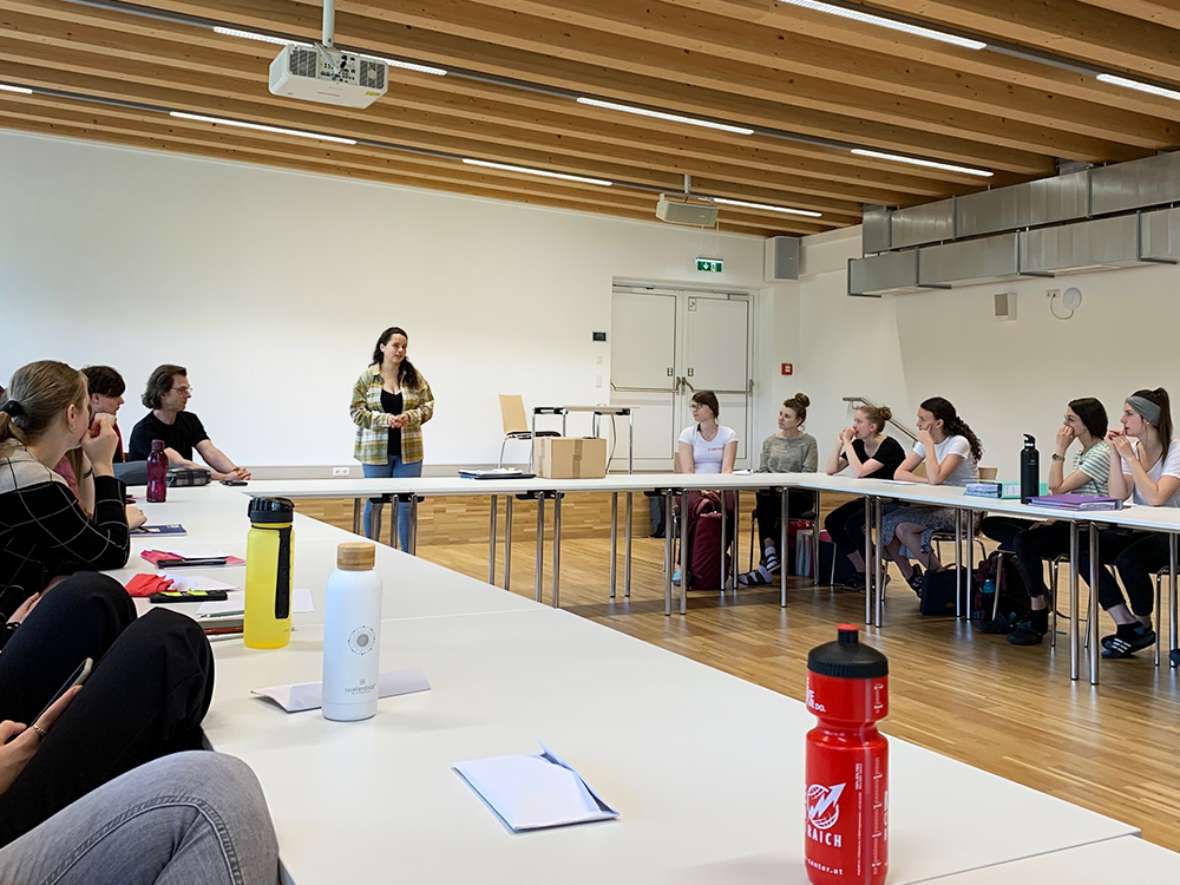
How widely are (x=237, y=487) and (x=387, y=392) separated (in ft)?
4.28

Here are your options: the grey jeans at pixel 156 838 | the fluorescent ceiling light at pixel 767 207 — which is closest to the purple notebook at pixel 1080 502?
the grey jeans at pixel 156 838

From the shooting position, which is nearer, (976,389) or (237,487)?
(237,487)

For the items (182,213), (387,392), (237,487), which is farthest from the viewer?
(182,213)

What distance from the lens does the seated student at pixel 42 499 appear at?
6.97 ft

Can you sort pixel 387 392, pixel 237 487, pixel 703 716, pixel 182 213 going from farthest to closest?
pixel 182 213 < pixel 387 392 < pixel 237 487 < pixel 703 716

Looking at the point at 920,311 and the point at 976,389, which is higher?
the point at 920,311

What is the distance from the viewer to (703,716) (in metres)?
1.39

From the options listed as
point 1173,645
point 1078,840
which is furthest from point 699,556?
point 1078,840

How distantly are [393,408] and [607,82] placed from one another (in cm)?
237

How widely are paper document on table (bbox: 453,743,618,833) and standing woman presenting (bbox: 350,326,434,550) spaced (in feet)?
15.4

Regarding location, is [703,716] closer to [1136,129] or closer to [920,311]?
[1136,129]

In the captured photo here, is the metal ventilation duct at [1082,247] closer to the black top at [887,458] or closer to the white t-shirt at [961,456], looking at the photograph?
the black top at [887,458]

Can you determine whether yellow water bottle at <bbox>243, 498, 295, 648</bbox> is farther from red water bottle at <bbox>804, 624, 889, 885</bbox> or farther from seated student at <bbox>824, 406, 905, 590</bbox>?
seated student at <bbox>824, 406, 905, 590</bbox>

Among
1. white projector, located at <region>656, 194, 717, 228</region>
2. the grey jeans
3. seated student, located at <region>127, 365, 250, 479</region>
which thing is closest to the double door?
white projector, located at <region>656, 194, 717, 228</region>
